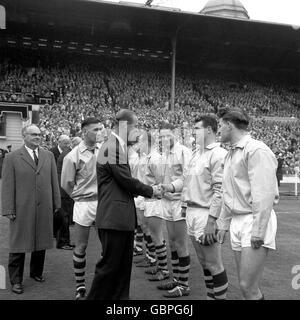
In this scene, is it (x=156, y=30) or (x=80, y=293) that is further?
(x=156, y=30)

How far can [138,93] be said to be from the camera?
31234 mm

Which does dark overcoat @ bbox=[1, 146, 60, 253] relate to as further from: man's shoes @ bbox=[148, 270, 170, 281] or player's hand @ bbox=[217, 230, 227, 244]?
player's hand @ bbox=[217, 230, 227, 244]

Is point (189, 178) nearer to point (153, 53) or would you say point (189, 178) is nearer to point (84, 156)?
point (84, 156)

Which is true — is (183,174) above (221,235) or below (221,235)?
above

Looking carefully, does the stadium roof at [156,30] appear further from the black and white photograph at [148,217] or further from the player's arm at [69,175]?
the player's arm at [69,175]

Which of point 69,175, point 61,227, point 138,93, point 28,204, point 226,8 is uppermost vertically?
point 226,8

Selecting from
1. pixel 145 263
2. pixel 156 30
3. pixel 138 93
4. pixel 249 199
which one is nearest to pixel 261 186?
pixel 249 199

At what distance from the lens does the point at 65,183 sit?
494cm

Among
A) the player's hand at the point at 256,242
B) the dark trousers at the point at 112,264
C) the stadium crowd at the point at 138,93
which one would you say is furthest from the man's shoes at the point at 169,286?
the stadium crowd at the point at 138,93

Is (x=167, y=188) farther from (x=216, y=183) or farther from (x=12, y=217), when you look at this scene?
(x=12, y=217)

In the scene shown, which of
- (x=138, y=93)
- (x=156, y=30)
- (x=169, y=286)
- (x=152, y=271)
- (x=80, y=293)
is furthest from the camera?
(x=156, y=30)

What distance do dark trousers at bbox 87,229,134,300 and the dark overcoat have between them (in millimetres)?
1568

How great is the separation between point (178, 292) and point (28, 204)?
2041 mm
